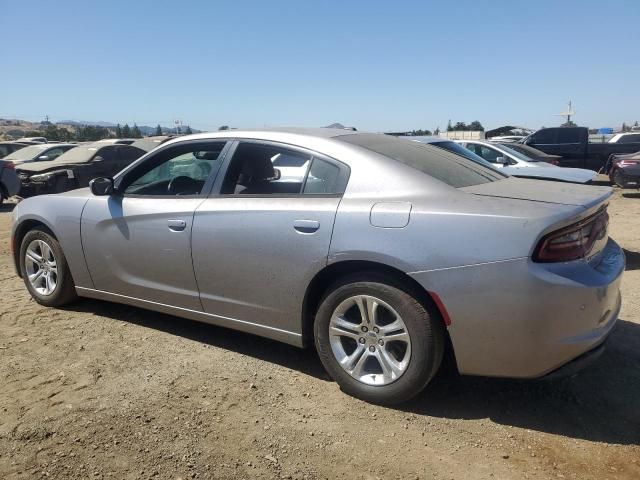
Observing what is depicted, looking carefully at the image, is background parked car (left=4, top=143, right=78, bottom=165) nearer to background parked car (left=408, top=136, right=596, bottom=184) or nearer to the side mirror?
background parked car (left=408, top=136, right=596, bottom=184)

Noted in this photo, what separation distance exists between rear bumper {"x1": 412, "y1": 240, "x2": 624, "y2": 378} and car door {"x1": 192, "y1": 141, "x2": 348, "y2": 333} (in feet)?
2.51

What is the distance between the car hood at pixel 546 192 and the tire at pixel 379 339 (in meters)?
0.75

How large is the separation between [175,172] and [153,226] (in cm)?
62

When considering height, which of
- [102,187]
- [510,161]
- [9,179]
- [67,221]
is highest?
[102,187]

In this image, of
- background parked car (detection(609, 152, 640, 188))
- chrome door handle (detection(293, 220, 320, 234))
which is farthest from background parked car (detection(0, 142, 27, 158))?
chrome door handle (detection(293, 220, 320, 234))

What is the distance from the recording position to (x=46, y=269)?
4.68 metres

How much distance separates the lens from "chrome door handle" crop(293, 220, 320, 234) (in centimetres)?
315

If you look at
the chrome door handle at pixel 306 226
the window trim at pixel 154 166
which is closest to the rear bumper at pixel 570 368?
the chrome door handle at pixel 306 226

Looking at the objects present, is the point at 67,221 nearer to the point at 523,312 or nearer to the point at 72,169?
the point at 523,312

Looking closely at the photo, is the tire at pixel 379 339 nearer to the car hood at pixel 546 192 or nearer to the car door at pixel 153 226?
the car hood at pixel 546 192

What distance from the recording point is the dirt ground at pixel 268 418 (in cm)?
258

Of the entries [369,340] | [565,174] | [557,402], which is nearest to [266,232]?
[369,340]

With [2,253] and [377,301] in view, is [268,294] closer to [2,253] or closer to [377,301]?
[377,301]

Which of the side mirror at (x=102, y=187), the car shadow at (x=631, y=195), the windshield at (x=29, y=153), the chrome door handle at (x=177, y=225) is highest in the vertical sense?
the side mirror at (x=102, y=187)
